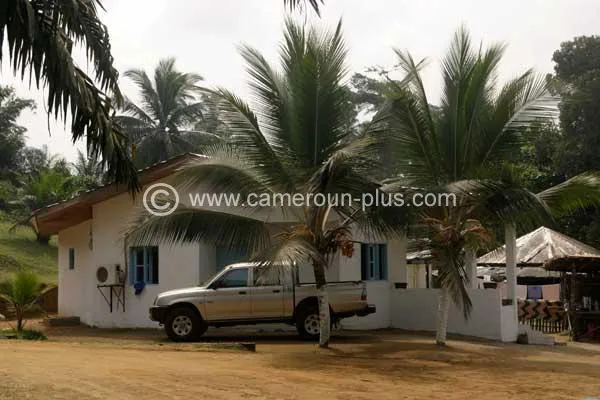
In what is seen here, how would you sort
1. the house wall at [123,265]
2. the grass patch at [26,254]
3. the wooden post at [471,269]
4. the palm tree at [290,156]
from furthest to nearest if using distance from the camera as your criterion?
the grass patch at [26,254] → the house wall at [123,265] → the wooden post at [471,269] → the palm tree at [290,156]

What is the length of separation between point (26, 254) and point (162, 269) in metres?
17.1

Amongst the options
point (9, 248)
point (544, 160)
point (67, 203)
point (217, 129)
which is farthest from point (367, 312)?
point (9, 248)

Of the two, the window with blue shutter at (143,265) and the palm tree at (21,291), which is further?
the window with blue shutter at (143,265)

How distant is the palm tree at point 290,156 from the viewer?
46.7 ft

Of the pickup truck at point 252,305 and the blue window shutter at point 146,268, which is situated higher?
the blue window shutter at point 146,268

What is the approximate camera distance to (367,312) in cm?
1677

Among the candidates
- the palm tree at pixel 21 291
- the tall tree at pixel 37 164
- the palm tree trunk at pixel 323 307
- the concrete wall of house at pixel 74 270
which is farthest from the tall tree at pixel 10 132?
the palm tree trunk at pixel 323 307

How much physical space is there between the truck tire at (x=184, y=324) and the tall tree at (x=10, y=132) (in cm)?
2824

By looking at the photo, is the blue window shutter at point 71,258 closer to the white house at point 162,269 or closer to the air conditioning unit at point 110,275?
the white house at point 162,269

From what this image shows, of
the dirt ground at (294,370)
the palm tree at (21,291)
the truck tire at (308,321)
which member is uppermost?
the palm tree at (21,291)

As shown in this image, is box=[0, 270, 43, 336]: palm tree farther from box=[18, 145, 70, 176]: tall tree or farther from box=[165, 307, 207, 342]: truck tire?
box=[18, 145, 70, 176]: tall tree

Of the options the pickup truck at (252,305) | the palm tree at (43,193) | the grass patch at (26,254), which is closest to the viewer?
the pickup truck at (252,305)

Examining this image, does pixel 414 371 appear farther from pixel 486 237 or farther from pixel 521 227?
pixel 521 227

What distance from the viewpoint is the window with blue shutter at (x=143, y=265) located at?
20016 mm
